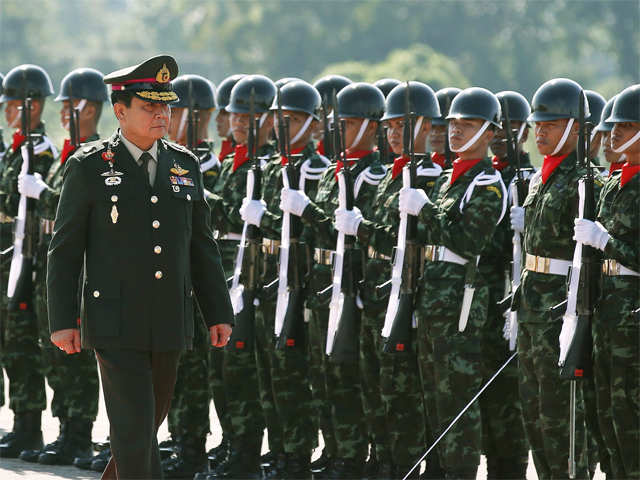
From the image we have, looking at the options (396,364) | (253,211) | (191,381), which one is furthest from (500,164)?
(191,381)

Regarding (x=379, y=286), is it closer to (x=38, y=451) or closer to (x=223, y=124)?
(x=223, y=124)

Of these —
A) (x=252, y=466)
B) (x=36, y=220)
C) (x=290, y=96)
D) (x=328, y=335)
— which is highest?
(x=290, y=96)

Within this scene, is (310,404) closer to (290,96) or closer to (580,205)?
(290,96)

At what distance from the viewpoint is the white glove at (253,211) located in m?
8.84

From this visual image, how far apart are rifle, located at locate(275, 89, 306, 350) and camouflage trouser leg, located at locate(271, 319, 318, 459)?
0.10 m

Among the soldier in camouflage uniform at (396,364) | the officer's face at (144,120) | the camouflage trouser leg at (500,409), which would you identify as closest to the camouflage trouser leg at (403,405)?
the soldier in camouflage uniform at (396,364)

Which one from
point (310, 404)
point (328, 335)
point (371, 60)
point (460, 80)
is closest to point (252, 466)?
point (310, 404)

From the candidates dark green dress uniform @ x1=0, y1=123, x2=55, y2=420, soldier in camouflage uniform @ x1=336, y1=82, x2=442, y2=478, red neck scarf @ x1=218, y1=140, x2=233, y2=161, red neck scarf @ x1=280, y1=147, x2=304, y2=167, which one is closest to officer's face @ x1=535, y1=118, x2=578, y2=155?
soldier in camouflage uniform @ x1=336, y1=82, x2=442, y2=478

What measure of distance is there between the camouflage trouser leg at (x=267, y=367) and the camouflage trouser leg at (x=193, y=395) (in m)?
0.49

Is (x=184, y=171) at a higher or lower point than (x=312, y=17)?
lower

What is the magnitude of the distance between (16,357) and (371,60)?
43575 millimetres

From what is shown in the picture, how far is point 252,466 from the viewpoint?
349 inches

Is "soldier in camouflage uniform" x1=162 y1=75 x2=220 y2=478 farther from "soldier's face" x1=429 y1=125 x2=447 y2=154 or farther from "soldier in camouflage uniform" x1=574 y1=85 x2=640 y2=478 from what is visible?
"soldier in camouflage uniform" x1=574 y1=85 x2=640 y2=478

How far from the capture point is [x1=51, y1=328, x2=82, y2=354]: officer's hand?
6211 millimetres
